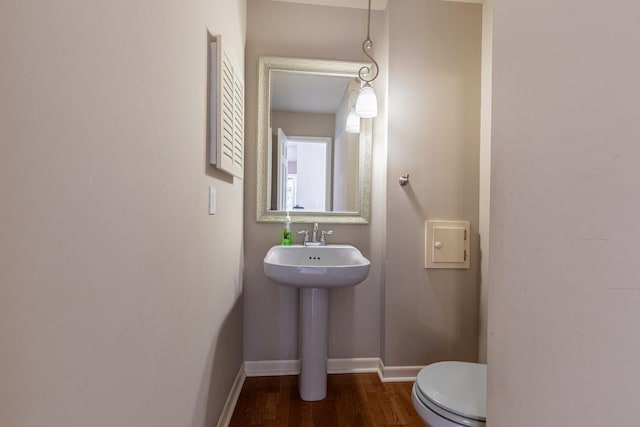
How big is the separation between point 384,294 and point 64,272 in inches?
66.3

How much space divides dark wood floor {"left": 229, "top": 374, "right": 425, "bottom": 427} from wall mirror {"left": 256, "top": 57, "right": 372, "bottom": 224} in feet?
3.36

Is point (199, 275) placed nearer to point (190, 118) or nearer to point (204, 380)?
point (204, 380)

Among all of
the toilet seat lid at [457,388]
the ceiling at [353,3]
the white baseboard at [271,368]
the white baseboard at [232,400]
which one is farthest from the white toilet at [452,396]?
the ceiling at [353,3]

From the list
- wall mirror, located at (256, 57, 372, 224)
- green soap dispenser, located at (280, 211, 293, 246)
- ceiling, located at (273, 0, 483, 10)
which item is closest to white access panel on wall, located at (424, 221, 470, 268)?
wall mirror, located at (256, 57, 372, 224)

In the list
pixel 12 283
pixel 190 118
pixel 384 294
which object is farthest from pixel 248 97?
pixel 12 283

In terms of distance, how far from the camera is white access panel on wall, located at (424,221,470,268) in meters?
1.84

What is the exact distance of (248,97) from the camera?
187 cm

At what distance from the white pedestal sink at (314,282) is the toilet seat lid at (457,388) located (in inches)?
19.7

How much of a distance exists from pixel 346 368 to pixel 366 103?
5.65 ft

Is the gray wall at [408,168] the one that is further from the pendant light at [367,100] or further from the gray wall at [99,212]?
the gray wall at [99,212]

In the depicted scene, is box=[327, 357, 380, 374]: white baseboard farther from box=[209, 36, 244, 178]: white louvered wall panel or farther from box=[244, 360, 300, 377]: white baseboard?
box=[209, 36, 244, 178]: white louvered wall panel

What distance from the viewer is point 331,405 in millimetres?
1600

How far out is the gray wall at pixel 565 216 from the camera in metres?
0.38

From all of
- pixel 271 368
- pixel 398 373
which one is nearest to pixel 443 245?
pixel 398 373
